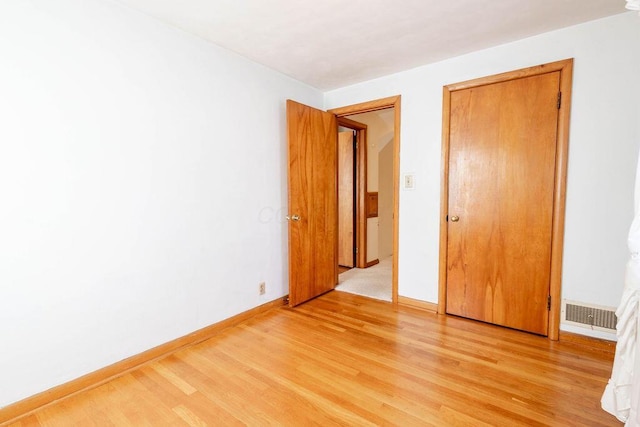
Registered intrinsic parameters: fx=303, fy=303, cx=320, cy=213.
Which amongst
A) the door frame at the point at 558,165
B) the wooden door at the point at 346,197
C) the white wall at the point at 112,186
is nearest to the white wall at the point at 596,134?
the door frame at the point at 558,165

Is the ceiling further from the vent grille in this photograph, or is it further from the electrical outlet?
the vent grille

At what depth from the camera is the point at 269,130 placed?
2836 millimetres

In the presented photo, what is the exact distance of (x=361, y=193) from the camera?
4254mm

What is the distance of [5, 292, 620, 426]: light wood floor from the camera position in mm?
1525

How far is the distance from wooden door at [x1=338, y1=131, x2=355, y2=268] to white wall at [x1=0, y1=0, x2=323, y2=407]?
1.82m

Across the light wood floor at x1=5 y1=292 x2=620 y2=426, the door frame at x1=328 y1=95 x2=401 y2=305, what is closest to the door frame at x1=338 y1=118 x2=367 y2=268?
the door frame at x1=328 y1=95 x2=401 y2=305

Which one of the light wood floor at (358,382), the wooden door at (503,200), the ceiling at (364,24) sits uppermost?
the ceiling at (364,24)

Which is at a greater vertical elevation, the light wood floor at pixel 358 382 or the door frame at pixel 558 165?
the door frame at pixel 558 165

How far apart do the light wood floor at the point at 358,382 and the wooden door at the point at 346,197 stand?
1.95m

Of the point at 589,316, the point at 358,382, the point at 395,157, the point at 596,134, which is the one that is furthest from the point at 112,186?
the point at 589,316

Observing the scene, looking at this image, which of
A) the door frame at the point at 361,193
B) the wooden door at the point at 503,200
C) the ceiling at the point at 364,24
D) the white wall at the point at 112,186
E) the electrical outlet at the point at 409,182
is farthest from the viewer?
the door frame at the point at 361,193

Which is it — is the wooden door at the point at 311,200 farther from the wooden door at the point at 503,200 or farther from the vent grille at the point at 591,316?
the vent grille at the point at 591,316

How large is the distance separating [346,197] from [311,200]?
1.35 m

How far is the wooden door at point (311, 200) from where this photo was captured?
9.45ft
